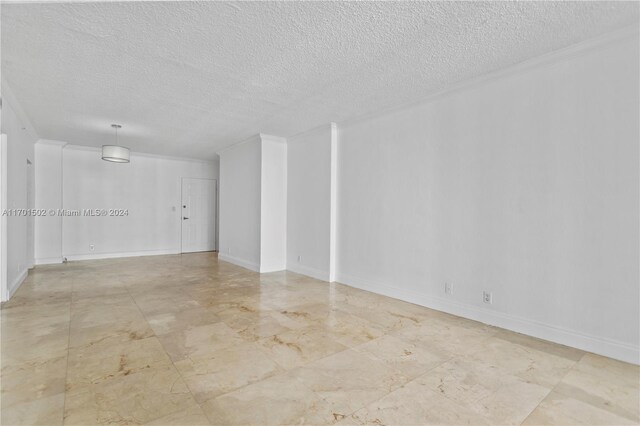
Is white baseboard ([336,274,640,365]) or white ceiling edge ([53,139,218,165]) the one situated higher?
white ceiling edge ([53,139,218,165])

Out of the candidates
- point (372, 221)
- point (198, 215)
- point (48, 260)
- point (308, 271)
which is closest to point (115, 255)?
point (48, 260)

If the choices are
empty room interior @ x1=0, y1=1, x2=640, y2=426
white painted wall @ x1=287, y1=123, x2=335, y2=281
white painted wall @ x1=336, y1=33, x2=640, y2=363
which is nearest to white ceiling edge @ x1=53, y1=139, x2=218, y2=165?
empty room interior @ x1=0, y1=1, x2=640, y2=426

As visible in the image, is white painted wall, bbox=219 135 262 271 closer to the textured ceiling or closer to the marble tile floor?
the textured ceiling

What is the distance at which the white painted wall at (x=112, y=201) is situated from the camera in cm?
730

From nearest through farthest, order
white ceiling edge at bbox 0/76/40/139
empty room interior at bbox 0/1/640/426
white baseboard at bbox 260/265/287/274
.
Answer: empty room interior at bbox 0/1/640/426 → white ceiling edge at bbox 0/76/40/139 → white baseboard at bbox 260/265/287/274

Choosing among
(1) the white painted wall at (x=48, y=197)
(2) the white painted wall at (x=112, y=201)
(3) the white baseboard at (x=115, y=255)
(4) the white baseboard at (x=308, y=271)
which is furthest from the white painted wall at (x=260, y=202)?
(1) the white painted wall at (x=48, y=197)

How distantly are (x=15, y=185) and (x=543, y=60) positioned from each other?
697 centimetres

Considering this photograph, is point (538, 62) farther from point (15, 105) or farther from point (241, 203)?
point (15, 105)

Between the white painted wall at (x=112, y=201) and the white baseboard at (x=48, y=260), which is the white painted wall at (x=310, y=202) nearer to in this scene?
the white painted wall at (x=112, y=201)

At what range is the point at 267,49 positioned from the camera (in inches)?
117

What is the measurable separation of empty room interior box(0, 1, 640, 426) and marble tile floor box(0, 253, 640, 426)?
0.07 ft

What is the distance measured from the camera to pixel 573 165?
3.00 meters

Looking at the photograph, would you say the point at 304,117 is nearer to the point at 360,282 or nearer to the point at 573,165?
the point at 360,282

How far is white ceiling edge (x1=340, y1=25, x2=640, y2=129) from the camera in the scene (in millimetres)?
2703
